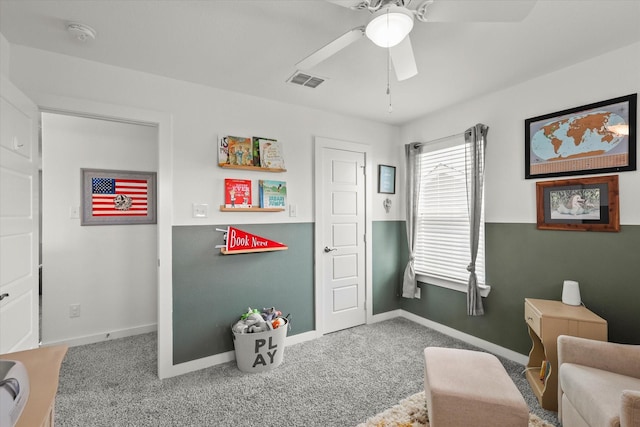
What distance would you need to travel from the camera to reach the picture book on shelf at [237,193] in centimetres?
280

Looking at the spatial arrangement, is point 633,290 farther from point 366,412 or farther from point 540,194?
point 366,412

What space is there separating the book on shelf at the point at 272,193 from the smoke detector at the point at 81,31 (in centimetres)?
158

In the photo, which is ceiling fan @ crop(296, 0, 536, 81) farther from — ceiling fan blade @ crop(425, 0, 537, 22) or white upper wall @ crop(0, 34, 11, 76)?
white upper wall @ crop(0, 34, 11, 76)

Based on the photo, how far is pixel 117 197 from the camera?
3447mm

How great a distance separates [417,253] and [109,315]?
3.58 metres

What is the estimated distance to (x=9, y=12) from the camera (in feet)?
5.66

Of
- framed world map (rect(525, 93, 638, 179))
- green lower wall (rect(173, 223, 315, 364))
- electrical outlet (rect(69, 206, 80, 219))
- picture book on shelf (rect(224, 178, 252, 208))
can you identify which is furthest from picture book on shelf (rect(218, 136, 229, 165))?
framed world map (rect(525, 93, 638, 179))

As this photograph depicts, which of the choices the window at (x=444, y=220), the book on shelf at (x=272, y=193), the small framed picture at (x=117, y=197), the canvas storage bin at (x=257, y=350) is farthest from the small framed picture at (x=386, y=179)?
the small framed picture at (x=117, y=197)

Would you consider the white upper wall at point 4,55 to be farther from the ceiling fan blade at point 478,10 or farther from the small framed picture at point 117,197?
the ceiling fan blade at point 478,10

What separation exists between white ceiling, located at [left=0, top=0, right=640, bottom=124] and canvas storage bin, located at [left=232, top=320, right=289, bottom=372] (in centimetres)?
219

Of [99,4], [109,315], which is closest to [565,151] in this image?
[99,4]

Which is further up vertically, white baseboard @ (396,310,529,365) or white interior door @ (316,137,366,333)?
white interior door @ (316,137,366,333)

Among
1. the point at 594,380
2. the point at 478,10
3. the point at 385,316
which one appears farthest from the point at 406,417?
the point at 478,10

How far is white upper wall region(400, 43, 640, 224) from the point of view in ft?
7.04
